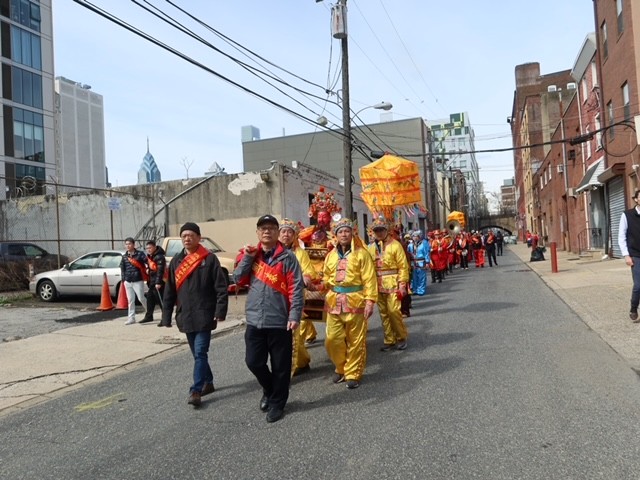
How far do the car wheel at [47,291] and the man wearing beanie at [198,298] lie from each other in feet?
33.7

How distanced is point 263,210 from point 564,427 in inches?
642

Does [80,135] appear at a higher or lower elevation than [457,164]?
higher

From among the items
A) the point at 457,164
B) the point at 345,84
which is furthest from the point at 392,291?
the point at 457,164

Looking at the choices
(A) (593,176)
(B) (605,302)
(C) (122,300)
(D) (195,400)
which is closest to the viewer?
(D) (195,400)

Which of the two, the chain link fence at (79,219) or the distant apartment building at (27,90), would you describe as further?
the distant apartment building at (27,90)

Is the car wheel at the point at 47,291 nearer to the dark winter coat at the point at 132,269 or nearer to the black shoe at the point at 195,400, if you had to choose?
the dark winter coat at the point at 132,269

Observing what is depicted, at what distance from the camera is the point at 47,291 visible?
1381cm

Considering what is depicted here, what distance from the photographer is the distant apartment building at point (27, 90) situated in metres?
37.5

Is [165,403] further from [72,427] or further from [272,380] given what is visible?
[272,380]

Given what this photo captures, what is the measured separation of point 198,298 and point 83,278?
970cm

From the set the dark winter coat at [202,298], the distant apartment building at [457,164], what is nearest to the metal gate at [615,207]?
the distant apartment building at [457,164]

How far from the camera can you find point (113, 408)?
5.20 metres

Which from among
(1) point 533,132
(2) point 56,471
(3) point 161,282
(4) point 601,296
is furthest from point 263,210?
(1) point 533,132

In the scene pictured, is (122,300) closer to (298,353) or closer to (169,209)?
(298,353)
